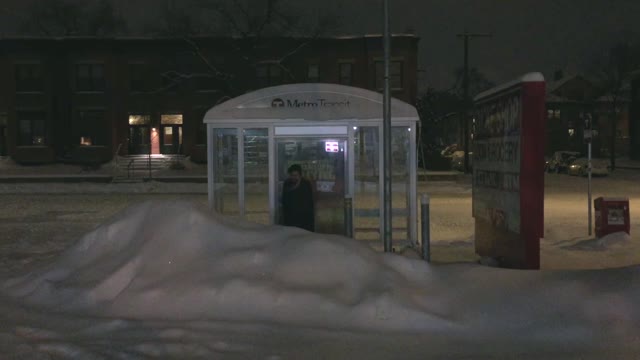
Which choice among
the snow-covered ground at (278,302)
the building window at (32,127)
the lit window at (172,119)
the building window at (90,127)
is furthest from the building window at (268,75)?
the snow-covered ground at (278,302)

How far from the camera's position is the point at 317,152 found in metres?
12.9

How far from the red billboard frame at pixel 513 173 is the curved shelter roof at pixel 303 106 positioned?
77.5 inches

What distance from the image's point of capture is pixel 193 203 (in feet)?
29.3

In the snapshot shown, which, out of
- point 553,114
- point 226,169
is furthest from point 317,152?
point 553,114

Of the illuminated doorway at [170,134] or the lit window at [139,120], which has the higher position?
the lit window at [139,120]

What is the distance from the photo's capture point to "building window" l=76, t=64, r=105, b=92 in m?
51.6

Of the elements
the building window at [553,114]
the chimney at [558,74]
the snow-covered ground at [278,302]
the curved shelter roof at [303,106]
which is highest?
the chimney at [558,74]

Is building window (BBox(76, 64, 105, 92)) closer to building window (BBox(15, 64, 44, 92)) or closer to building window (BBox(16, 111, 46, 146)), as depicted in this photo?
building window (BBox(15, 64, 44, 92))

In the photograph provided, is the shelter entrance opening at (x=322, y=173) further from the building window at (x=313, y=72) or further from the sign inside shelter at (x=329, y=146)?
the building window at (x=313, y=72)

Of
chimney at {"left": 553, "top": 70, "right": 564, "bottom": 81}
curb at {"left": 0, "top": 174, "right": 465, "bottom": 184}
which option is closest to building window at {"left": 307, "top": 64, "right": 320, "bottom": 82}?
curb at {"left": 0, "top": 174, "right": 465, "bottom": 184}

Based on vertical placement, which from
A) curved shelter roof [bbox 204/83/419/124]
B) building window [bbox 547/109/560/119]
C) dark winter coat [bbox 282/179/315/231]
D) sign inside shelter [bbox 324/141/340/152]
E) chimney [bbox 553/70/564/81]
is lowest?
dark winter coat [bbox 282/179/315/231]

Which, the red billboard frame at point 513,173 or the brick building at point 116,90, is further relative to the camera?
the brick building at point 116,90

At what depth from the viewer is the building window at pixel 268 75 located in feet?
161

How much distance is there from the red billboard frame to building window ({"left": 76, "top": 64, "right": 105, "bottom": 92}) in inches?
1737
